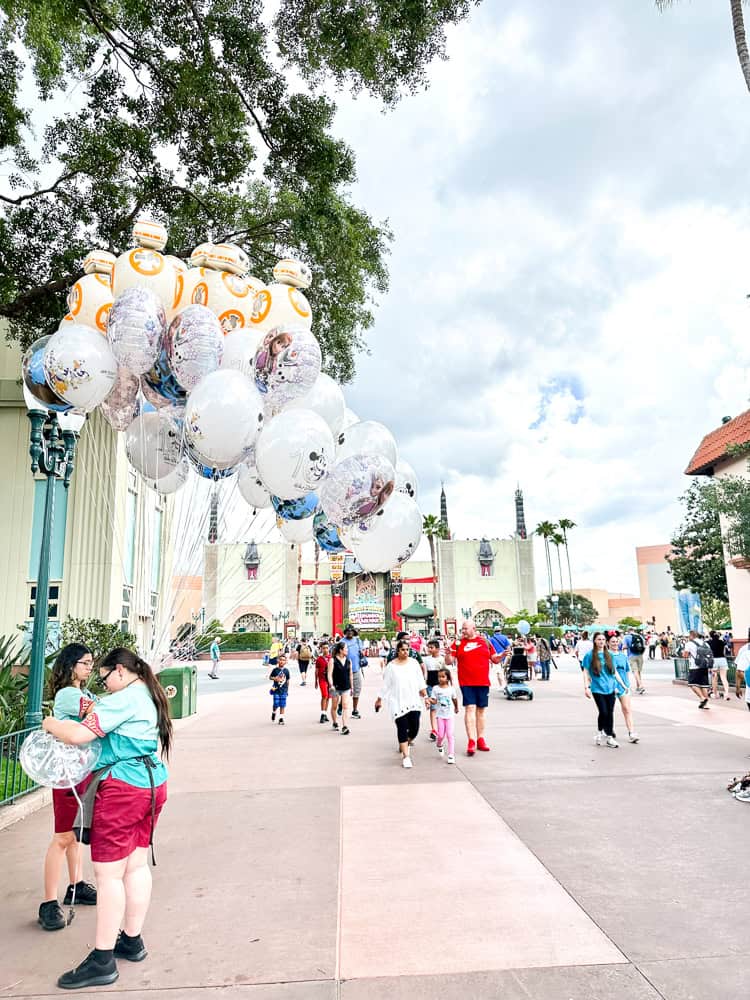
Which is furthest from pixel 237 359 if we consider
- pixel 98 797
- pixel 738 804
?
pixel 738 804

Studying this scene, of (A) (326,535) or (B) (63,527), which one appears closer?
(A) (326,535)

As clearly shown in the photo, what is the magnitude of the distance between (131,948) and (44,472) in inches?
222

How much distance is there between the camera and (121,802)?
3.25 m

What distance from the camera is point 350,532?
616 cm

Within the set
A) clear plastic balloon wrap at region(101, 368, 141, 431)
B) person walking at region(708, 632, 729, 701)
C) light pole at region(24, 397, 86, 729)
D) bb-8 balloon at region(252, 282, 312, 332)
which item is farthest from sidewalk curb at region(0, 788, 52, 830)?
person walking at region(708, 632, 729, 701)

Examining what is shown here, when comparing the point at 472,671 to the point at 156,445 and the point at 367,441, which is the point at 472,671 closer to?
the point at 367,441

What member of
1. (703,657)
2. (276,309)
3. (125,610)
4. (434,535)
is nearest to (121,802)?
(276,309)

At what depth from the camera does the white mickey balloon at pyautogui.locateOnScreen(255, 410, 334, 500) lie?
522cm

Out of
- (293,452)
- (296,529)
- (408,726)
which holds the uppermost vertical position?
(293,452)

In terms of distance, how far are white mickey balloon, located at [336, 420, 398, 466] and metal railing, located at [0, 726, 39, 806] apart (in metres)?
4.17

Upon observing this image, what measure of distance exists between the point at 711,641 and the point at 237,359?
48.4 ft

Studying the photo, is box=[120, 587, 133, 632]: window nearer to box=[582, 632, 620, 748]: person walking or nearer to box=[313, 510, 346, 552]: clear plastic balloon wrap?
box=[313, 510, 346, 552]: clear plastic balloon wrap

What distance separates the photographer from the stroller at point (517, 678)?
15.4 m

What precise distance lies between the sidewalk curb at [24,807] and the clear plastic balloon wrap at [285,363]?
4755 millimetres
